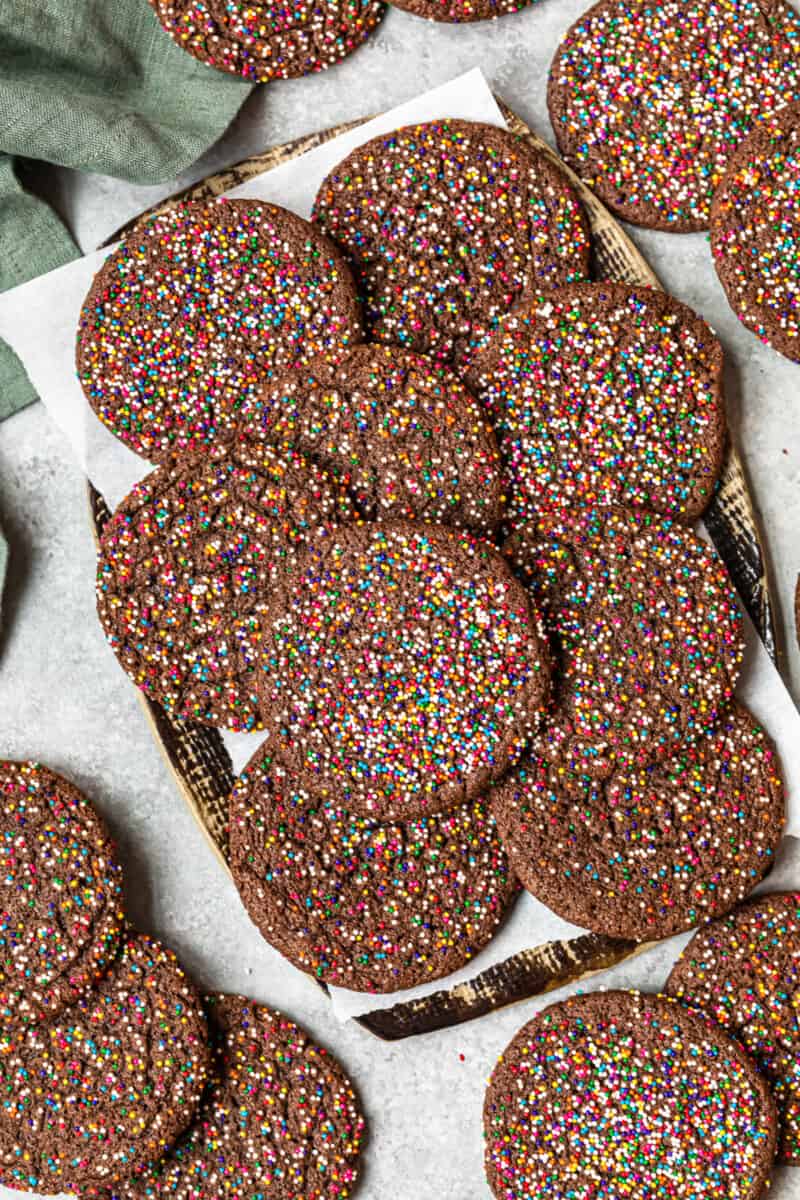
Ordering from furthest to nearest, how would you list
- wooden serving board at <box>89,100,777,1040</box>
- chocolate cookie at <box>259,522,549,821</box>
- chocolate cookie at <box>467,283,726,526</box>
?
wooden serving board at <box>89,100,777,1040</box>
chocolate cookie at <box>467,283,726,526</box>
chocolate cookie at <box>259,522,549,821</box>

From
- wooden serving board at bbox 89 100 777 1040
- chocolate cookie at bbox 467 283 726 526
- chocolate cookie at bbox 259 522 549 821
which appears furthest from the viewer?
wooden serving board at bbox 89 100 777 1040

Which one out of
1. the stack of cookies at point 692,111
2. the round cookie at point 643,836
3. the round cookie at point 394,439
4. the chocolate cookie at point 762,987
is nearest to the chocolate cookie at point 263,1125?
the round cookie at point 643,836

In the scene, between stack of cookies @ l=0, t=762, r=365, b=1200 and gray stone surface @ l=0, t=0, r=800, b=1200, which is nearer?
stack of cookies @ l=0, t=762, r=365, b=1200

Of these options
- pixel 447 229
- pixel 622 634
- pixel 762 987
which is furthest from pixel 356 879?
pixel 447 229

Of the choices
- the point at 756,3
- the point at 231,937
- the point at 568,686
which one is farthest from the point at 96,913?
the point at 756,3

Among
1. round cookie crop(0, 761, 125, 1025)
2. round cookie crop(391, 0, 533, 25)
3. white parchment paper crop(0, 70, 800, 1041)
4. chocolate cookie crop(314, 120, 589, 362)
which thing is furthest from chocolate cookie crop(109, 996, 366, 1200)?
round cookie crop(391, 0, 533, 25)

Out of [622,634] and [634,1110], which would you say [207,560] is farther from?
[634,1110]

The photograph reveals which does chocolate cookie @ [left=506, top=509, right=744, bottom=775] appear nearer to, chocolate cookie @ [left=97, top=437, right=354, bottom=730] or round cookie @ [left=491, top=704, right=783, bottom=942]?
round cookie @ [left=491, top=704, right=783, bottom=942]
